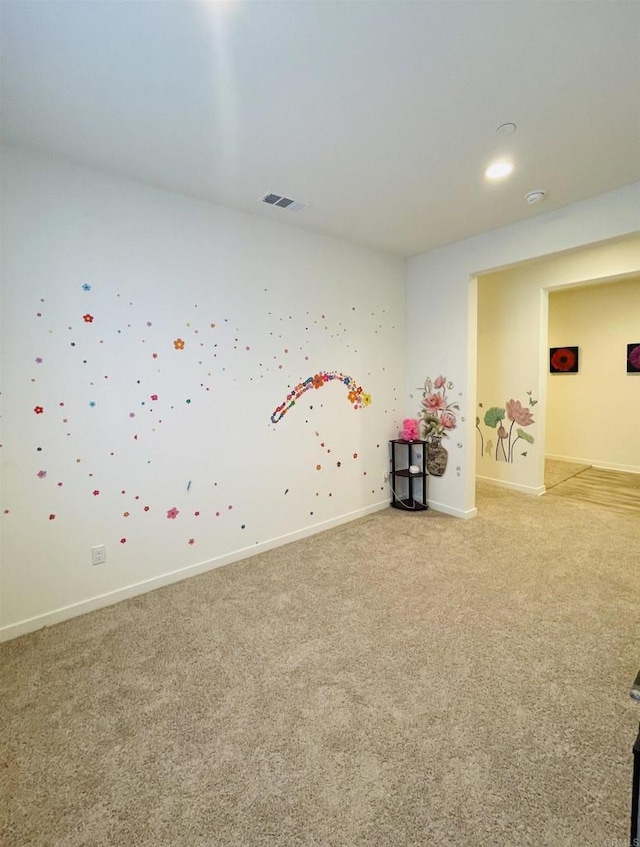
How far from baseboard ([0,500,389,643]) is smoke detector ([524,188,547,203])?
2.90 meters

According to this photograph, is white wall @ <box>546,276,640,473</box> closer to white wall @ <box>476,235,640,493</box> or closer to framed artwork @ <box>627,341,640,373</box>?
framed artwork @ <box>627,341,640,373</box>

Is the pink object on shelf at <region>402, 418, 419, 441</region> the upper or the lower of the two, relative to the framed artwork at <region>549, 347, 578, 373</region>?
A: lower

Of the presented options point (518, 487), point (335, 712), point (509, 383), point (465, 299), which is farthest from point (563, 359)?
point (335, 712)

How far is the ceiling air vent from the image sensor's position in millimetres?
2662

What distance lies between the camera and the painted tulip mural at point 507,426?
179 inches

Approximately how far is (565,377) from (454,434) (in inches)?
128

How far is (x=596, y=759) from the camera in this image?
1.42m

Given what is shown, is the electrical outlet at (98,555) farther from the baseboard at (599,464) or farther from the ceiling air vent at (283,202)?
the baseboard at (599,464)

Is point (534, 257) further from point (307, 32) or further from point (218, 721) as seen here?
point (218, 721)

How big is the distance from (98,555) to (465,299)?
140 inches

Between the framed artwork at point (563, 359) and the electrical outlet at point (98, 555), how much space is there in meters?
6.26

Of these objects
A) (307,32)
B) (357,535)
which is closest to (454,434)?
(357,535)

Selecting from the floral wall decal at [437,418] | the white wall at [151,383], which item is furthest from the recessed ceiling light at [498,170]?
the floral wall decal at [437,418]

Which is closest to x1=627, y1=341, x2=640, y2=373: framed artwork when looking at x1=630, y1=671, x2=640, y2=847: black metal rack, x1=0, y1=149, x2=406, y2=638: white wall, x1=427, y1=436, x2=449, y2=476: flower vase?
x1=427, y1=436, x2=449, y2=476: flower vase
